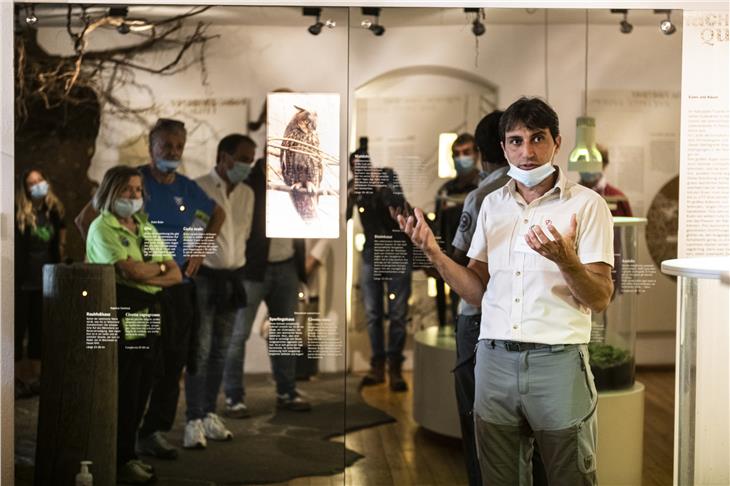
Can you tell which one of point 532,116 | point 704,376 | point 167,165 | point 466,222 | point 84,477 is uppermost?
point 532,116

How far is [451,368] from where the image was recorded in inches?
161

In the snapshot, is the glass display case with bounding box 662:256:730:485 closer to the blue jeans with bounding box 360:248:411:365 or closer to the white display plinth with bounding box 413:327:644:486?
the white display plinth with bounding box 413:327:644:486

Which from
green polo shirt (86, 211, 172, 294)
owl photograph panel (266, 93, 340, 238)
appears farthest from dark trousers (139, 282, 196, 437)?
owl photograph panel (266, 93, 340, 238)

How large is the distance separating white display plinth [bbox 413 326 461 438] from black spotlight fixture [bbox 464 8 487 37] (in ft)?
4.27

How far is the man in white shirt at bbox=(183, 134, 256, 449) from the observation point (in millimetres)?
4039

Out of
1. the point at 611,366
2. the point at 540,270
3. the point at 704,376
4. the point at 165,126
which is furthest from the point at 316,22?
the point at 704,376

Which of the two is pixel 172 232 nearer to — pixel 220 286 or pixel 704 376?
pixel 220 286

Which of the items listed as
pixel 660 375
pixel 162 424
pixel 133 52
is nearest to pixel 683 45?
pixel 660 375

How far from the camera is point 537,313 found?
2926mm

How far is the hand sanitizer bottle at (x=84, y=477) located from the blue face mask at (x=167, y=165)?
4.31 feet

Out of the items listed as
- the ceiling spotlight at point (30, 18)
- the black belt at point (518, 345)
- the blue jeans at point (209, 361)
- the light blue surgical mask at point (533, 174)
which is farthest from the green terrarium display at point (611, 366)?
the ceiling spotlight at point (30, 18)

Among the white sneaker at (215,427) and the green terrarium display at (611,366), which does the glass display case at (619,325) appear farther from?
the white sneaker at (215,427)

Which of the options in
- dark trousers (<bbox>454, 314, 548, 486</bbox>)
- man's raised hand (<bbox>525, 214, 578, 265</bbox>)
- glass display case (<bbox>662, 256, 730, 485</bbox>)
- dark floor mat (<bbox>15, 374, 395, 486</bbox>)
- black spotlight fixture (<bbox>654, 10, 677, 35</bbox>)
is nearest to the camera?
man's raised hand (<bbox>525, 214, 578, 265</bbox>)

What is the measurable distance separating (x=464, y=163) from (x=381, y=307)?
730 millimetres
